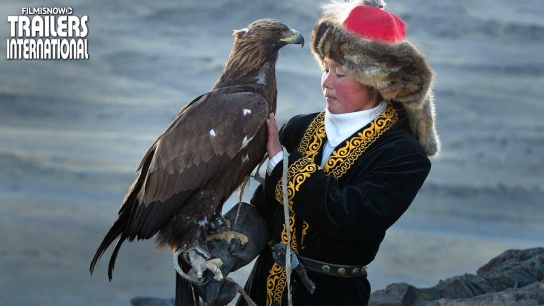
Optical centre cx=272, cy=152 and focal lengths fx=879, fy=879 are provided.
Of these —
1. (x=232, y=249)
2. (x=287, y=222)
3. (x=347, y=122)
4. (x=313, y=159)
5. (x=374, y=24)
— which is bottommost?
(x=232, y=249)

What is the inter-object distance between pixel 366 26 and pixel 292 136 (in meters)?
0.62

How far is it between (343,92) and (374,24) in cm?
29

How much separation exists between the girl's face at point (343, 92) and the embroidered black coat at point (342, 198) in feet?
0.30

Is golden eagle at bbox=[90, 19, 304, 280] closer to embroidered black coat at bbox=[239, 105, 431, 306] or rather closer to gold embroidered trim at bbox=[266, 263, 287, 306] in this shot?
embroidered black coat at bbox=[239, 105, 431, 306]

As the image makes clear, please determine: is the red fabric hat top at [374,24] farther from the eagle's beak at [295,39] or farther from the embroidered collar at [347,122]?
the eagle's beak at [295,39]

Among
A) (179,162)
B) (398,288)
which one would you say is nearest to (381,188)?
(179,162)

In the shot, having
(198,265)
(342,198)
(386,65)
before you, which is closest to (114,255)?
(198,265)

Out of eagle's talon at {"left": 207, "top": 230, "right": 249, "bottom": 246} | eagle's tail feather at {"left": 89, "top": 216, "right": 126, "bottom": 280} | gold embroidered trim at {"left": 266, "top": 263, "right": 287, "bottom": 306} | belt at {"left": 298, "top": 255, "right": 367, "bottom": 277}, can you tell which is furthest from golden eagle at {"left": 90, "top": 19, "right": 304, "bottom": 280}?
belt at {"left": 298, "top": 255, "right": 367, "bottom": 277}

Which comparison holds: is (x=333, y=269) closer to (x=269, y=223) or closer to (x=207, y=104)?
(x=269, y=223)

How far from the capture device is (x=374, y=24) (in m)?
3.47

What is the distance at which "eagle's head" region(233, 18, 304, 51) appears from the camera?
3885mm

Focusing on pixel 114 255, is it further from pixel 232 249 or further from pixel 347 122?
pixel 347 122

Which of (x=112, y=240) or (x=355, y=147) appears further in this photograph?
(x=112, y=240)

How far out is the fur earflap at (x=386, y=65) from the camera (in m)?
3.39
